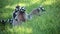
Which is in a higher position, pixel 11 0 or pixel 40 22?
pixel 11 0

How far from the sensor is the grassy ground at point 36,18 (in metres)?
1.42

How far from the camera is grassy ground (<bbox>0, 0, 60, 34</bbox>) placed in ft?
4.67

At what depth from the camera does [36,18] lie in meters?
1.46

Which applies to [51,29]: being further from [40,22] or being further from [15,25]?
[15,25]

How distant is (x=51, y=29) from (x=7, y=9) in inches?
17.2

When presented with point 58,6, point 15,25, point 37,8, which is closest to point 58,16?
point 58,6

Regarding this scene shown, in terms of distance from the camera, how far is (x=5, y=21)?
146cm

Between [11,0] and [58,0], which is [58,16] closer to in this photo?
[58,0]

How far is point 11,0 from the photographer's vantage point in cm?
149

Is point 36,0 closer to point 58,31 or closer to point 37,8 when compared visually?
point 37,8

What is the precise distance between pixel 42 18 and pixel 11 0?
33 centimetres

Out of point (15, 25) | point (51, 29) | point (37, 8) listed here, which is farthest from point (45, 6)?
point (15, 25)

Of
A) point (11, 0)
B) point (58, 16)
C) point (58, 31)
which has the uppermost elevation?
point (11, 0)

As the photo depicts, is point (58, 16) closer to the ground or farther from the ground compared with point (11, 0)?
closer to the ground
